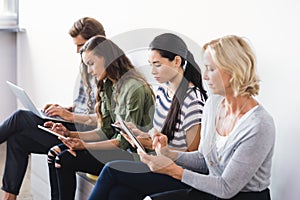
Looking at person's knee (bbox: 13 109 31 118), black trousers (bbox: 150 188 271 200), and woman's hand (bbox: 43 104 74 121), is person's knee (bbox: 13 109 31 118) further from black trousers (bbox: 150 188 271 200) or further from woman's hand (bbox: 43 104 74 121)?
black trousers (bbox: 150 188 271 200)

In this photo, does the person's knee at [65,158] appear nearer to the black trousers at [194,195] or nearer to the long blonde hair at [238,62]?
the black trousers at [194,195]

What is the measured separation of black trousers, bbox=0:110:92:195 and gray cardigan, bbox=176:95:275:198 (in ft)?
3.29

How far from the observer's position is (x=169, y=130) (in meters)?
1.99

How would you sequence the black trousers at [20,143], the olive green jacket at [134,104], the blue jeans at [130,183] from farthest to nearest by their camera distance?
the black trousers at [20,143], the olive green jacket at [134,104], the blue jeans at [130,183]

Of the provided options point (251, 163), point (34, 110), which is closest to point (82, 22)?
point (34, 110)

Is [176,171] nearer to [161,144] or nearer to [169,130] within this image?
[161,144]

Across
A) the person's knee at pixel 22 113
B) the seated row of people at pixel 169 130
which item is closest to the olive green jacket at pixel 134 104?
the seated row of people at pixel 169 130

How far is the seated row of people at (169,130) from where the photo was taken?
1.63 meters

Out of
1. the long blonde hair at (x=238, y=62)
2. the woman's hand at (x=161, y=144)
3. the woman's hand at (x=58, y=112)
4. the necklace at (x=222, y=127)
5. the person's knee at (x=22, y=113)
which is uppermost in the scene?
the long blonde hair at (x=238, y=62)

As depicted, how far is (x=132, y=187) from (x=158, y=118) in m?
0.37

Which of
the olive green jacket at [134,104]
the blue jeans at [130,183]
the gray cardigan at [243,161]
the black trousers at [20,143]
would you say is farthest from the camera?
the black trousers at [20,143]

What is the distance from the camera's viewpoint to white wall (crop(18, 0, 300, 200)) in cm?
176

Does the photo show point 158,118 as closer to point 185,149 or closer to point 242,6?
point 185,149

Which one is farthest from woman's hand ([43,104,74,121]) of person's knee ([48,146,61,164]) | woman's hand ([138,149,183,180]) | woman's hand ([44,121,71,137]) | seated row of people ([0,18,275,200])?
woman's hand ([138,149,183,180])
